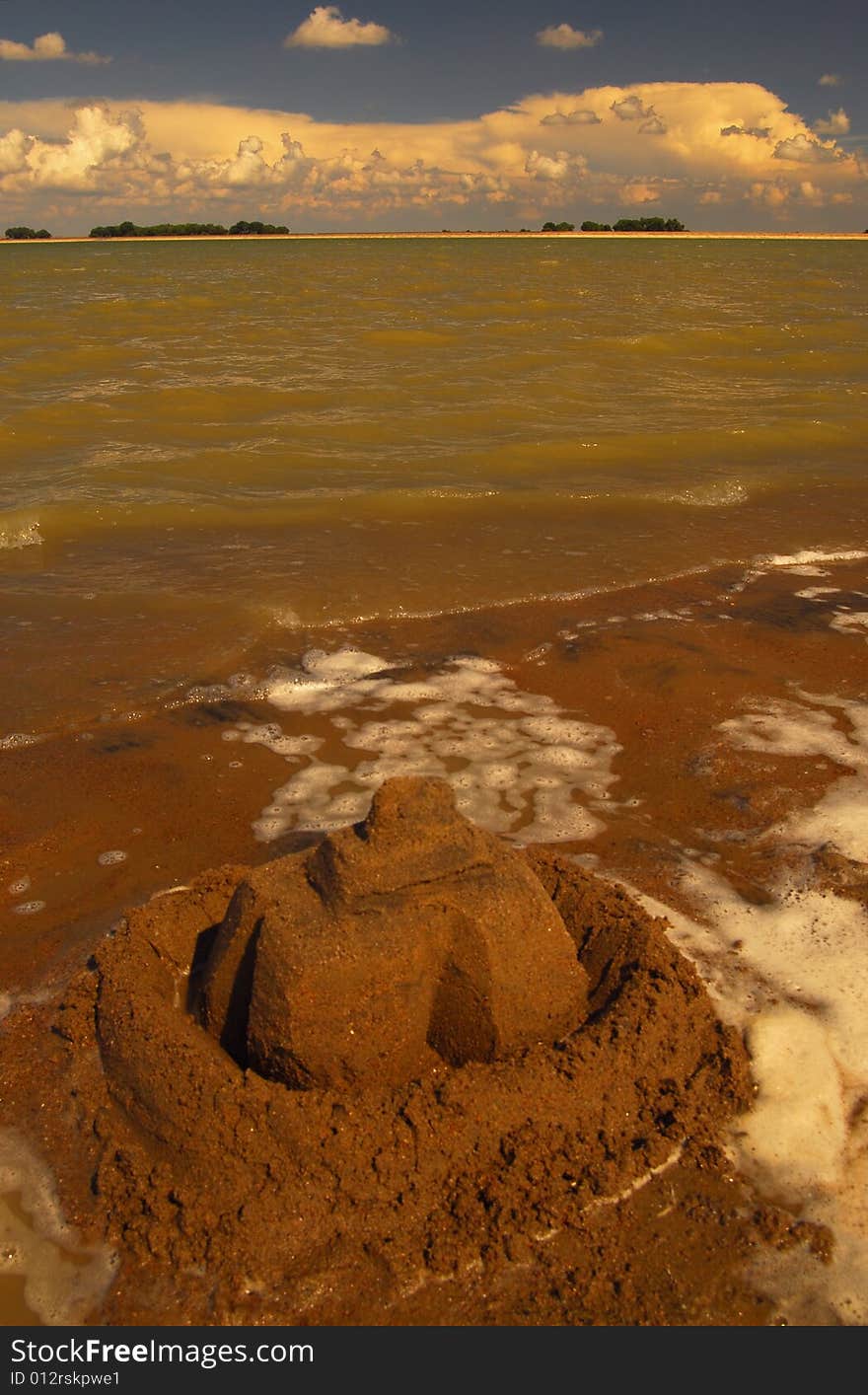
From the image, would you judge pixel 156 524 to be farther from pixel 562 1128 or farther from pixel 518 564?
pixel 562 1128

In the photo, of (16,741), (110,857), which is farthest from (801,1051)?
(16,741)

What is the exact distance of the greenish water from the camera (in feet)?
19.0

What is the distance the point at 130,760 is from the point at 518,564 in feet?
10.8

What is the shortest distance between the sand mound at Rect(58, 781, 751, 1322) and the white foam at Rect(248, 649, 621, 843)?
1113 mm

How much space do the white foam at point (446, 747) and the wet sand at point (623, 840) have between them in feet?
0.26

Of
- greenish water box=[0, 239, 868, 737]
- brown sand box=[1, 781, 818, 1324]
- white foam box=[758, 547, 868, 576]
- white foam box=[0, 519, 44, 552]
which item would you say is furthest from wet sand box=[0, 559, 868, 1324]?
white foam box=[0, 519, 44, 552]

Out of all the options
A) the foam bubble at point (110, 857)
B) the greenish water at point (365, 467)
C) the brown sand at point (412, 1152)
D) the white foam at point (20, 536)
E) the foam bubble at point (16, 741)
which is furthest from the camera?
the white foam at point (20, 536)

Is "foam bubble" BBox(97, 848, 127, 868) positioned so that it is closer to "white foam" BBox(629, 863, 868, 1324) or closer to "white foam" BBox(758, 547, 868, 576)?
"white foam" BBox(629, 863, 868, 1324)

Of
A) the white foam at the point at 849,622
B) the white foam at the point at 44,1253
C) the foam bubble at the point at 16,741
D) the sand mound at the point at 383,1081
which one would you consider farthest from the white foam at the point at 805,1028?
the foam bubble at the point at 16,741

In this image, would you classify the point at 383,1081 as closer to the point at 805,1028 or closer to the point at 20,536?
the point at 805,1028

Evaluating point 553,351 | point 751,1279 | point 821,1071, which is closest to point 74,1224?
point 751,1279

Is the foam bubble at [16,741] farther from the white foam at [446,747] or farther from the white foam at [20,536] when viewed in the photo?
the white foam at [20,536]

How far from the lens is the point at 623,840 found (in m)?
3.43

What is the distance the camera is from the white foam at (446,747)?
3631 millimetres
